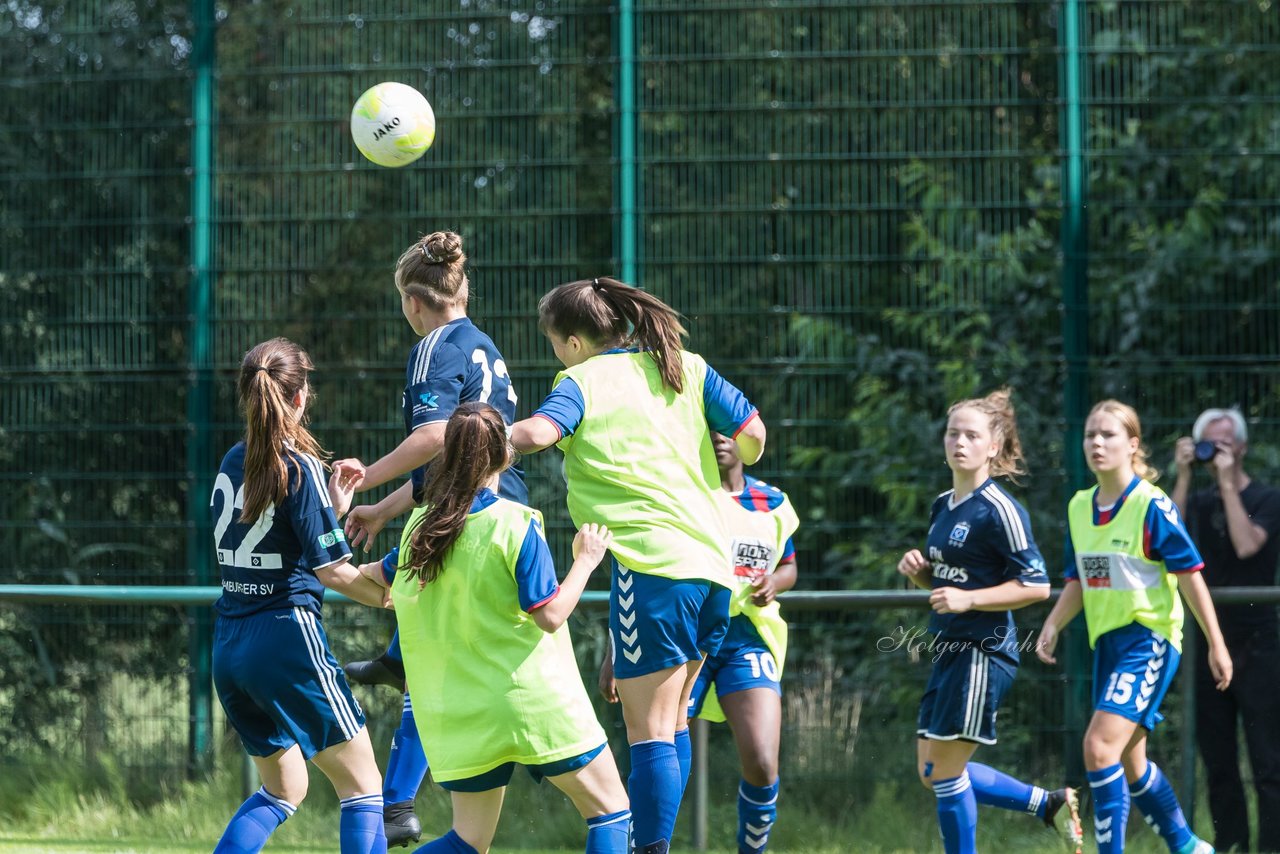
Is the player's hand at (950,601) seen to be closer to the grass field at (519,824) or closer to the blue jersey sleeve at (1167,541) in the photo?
the blue jersey sleeve at (1167,541)

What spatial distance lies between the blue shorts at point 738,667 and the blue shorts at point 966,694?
23.1 inches

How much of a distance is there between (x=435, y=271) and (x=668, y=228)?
3201mm

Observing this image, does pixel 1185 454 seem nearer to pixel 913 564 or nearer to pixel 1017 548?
pixel 1017 548

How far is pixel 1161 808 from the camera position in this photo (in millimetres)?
5895

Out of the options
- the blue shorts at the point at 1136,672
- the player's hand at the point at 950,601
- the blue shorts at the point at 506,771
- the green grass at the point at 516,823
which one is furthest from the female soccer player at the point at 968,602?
the blue shorts at the point at 506,771

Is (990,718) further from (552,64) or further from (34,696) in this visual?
(34,696)

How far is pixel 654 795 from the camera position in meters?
4.51

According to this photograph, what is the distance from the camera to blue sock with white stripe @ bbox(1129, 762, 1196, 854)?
586 centimetres

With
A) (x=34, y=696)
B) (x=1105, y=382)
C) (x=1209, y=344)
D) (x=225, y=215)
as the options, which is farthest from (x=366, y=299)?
(x=1209, y=344)

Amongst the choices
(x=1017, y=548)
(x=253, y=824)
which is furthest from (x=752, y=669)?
(x=253, y=824)

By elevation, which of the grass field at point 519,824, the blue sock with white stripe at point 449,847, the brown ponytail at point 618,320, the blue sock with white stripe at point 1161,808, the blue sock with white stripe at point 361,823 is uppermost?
the brown ponytail at point 618,320

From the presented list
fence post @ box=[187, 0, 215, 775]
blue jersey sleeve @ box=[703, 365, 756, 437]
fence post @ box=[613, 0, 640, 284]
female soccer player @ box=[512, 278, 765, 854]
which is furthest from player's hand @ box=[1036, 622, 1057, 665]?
fence post @ box=[187, 0, 215, 775]

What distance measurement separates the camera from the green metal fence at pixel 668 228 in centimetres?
779

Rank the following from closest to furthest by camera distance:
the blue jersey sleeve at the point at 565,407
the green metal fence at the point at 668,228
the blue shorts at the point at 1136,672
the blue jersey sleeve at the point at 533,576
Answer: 1. the blue jersey sleeve at the point at 533,576
2. the blue jersey sleeve at the point at 565,407
3. the blue shorts at the point at 1136,672
4. the green metal fence at the point at 668,228
